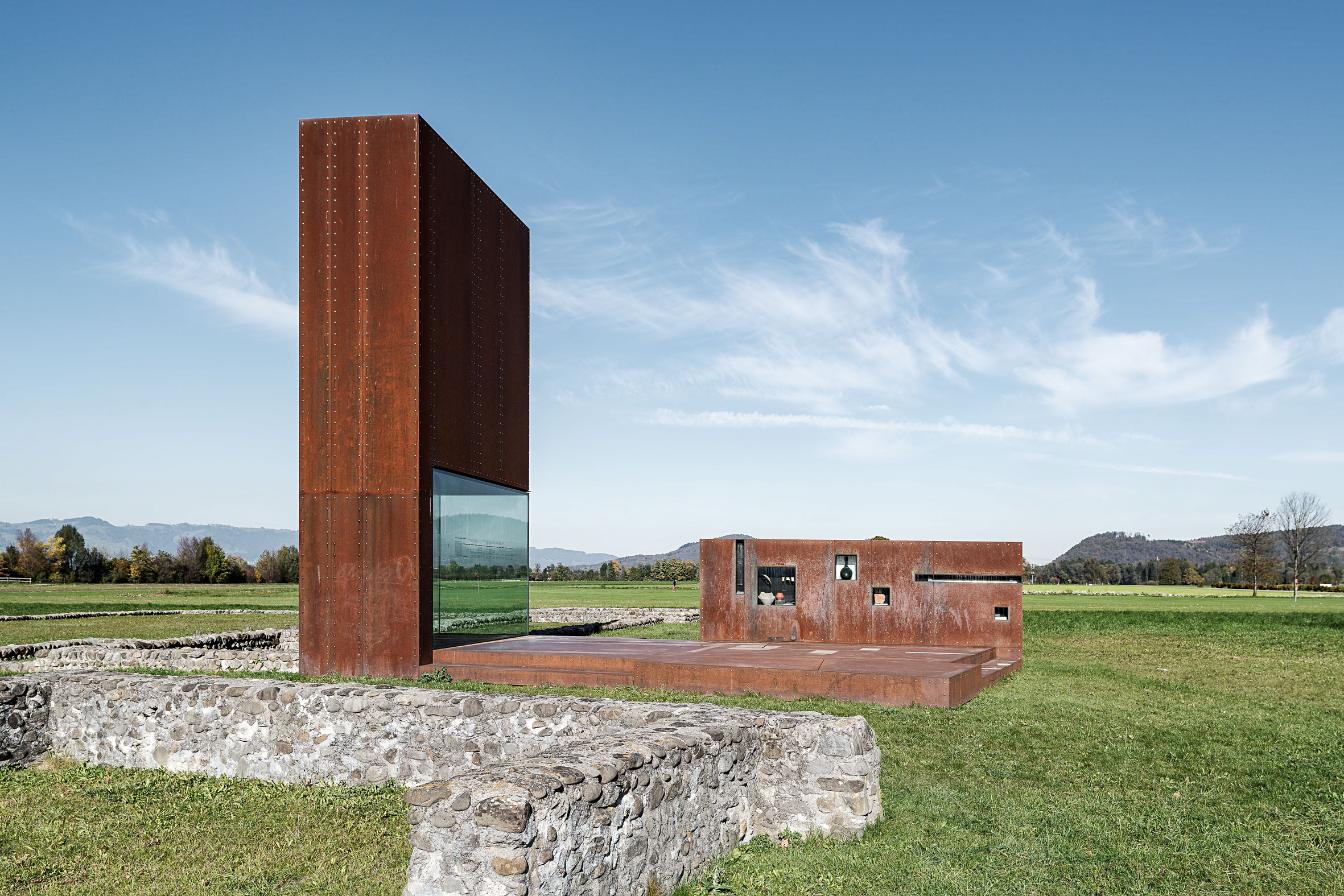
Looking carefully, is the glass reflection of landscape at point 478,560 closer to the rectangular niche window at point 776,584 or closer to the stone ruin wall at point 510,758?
the rectangular niche window at point 776,584

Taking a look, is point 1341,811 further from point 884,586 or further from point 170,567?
point 170,567

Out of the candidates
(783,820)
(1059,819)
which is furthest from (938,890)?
(1059,819)

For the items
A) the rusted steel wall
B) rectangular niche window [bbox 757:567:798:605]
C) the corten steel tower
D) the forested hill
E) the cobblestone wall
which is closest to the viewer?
the corten steel tower

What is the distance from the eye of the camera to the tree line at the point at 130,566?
3196 inches

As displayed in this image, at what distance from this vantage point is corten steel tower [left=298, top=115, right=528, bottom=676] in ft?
48.8

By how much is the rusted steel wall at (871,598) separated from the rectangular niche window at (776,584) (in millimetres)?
110

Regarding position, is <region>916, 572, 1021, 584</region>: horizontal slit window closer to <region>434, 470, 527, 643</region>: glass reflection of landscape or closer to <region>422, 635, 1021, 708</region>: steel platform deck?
<region>422, 635, 1021, 708</region>: steel platform deck

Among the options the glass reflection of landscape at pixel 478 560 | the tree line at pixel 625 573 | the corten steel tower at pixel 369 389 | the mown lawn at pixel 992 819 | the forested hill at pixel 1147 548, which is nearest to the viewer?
the mown lawn at pixel 992 819

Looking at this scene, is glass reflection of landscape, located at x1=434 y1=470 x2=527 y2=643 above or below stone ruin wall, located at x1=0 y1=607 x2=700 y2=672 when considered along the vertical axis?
above

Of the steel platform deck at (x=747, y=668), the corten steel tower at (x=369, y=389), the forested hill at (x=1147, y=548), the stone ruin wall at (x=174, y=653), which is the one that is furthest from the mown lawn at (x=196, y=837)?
the forested hill at (x=1147, y=548)

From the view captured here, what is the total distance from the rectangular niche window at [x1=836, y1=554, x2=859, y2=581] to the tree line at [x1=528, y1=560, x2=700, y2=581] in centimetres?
6807

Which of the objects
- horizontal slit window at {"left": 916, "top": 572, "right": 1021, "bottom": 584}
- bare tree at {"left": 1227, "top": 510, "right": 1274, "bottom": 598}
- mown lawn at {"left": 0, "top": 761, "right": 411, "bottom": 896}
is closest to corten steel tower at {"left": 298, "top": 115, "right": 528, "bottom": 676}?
mown lawn at {"left": 0, "top": 761, "right": 411, "bottom": 896}

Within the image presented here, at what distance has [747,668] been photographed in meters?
13.8

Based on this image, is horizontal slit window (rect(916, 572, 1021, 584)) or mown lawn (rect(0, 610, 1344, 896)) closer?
mown lawn (rect(0, 610, 1344, 896))
